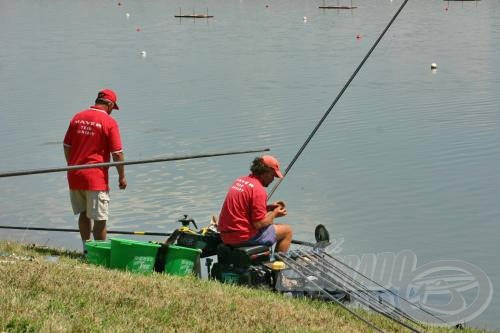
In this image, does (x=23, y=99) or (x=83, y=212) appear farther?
(x=23, y=99)

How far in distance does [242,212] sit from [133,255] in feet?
3.49

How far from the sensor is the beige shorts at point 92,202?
904 centimetres

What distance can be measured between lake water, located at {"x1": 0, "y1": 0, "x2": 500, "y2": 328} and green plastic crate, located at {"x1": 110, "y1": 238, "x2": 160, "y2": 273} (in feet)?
12.2

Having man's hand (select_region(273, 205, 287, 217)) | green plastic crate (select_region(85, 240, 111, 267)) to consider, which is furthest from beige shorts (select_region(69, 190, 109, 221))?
man's hand (select_region(273, 205, 287, 217))

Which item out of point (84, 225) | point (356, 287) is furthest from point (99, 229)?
point (356, 287)

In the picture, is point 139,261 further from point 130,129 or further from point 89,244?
point 130,129

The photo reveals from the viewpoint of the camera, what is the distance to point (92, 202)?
906 centimetres

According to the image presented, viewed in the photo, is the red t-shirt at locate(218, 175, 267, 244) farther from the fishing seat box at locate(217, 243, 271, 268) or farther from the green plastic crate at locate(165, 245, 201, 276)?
the green plastic crate at locate(165, 245, 201, 276)

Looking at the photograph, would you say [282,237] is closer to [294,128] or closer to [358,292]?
[358,292]

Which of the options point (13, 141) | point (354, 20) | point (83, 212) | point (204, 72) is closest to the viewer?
point (83, 212)

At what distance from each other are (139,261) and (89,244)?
0.63 metres

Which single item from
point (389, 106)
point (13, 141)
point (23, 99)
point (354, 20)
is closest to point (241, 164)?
point (13, 141)

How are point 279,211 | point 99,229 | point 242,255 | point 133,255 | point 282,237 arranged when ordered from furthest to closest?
point 99,229
point 282,237
point 279,211
point 242,255
point 133,255

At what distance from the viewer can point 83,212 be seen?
929cm
